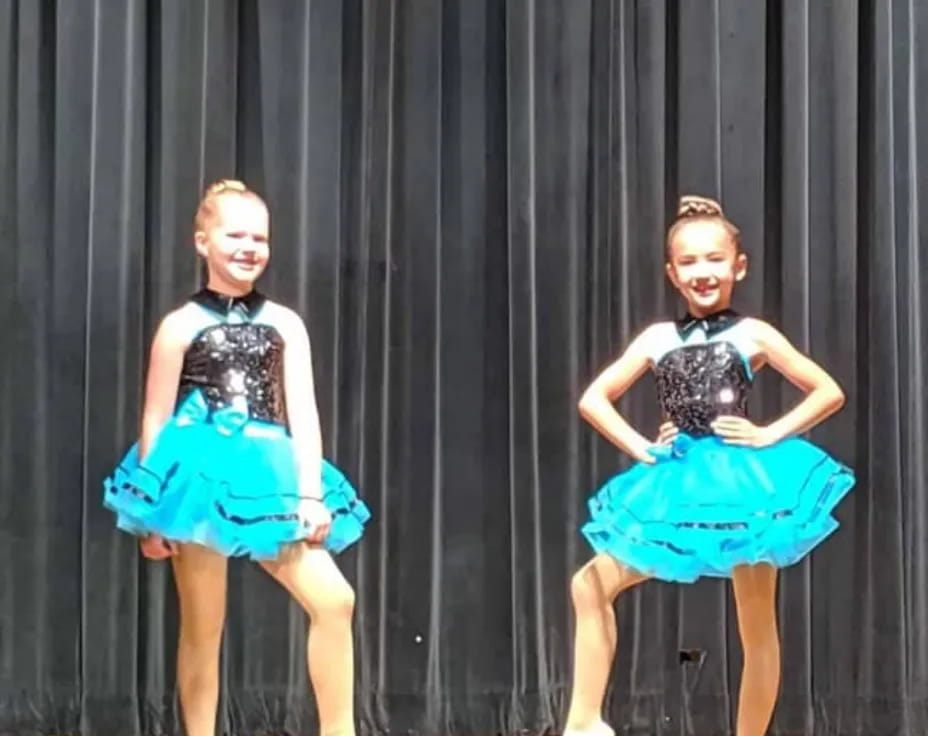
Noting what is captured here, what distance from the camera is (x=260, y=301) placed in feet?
7.38

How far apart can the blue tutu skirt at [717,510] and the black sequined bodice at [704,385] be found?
0.04 m

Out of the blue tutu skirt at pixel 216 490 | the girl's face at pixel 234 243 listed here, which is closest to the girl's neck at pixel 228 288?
the girl's face at pixel 234 243

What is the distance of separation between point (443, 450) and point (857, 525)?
2.82 feet

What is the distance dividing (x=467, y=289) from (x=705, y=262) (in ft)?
2.64

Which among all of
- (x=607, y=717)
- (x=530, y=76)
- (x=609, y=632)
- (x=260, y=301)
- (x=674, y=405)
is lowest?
(x=607, y=717)

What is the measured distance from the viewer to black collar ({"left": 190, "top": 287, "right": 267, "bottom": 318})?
2.21 m

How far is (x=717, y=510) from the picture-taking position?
A: 214 cm

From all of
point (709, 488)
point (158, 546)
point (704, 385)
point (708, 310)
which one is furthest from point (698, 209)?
point (158, 546)

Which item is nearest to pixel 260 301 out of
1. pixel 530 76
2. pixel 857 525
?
pixel 530 76

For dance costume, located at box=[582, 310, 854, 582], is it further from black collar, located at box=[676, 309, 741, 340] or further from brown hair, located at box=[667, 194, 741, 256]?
brown hair, located at box=[667, 194, 741, 256]

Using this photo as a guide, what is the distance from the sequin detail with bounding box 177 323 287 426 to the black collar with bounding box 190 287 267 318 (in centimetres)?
4

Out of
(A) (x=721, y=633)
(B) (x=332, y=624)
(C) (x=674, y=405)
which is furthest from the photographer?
(A) (x=721, y=633)

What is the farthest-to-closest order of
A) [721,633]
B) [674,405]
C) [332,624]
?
[721,633]
[674,405]
[332,624]

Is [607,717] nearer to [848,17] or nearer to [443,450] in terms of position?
[443,450]
